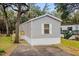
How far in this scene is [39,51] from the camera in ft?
9.99

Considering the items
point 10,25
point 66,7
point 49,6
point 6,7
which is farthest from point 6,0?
point 66,7

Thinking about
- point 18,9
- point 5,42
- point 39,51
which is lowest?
point 39,51

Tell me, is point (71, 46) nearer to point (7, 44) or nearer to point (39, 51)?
point (39, 51)

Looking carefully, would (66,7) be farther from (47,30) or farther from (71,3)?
(47,30)

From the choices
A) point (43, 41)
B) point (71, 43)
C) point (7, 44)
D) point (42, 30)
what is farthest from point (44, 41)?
point (7, 44)

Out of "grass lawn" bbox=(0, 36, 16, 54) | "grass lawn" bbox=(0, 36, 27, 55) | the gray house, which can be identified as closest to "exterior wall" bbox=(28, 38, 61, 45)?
the gray house

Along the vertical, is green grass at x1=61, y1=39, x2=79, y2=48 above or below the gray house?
below

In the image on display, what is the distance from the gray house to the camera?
3.05 meters

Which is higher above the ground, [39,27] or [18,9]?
[18,9]

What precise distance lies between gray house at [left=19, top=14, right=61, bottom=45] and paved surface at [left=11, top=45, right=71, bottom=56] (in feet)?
0.23

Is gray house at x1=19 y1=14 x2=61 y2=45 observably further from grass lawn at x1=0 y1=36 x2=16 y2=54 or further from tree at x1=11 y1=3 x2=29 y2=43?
grass lawn at x1=0 y1=36 x2=16 y2=54

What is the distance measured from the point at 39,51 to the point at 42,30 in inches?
10.0

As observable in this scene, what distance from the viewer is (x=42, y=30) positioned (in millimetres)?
3084

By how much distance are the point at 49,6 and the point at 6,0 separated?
1.68 feet
